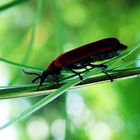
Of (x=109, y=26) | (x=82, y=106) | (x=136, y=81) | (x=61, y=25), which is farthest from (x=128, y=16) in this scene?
(x=61, y=25)

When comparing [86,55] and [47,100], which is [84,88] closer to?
[86,55]

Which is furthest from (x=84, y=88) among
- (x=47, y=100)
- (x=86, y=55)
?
(x=47, y=100)

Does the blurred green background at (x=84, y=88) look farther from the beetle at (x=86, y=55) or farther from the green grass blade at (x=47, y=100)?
the green grass blade at (x=47, y=100)

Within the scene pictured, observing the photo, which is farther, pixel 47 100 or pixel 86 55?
pixel 86 55

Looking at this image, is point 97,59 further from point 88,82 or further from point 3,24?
point 3,24

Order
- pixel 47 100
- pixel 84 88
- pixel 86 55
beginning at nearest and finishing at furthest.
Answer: pixel 47 100, pixel 86 55, pixel 84 88

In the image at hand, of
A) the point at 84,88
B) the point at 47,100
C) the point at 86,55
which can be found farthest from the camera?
the point at 84,88

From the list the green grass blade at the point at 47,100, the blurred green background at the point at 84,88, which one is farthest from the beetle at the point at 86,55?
the blurred green background at the point at 84,88
